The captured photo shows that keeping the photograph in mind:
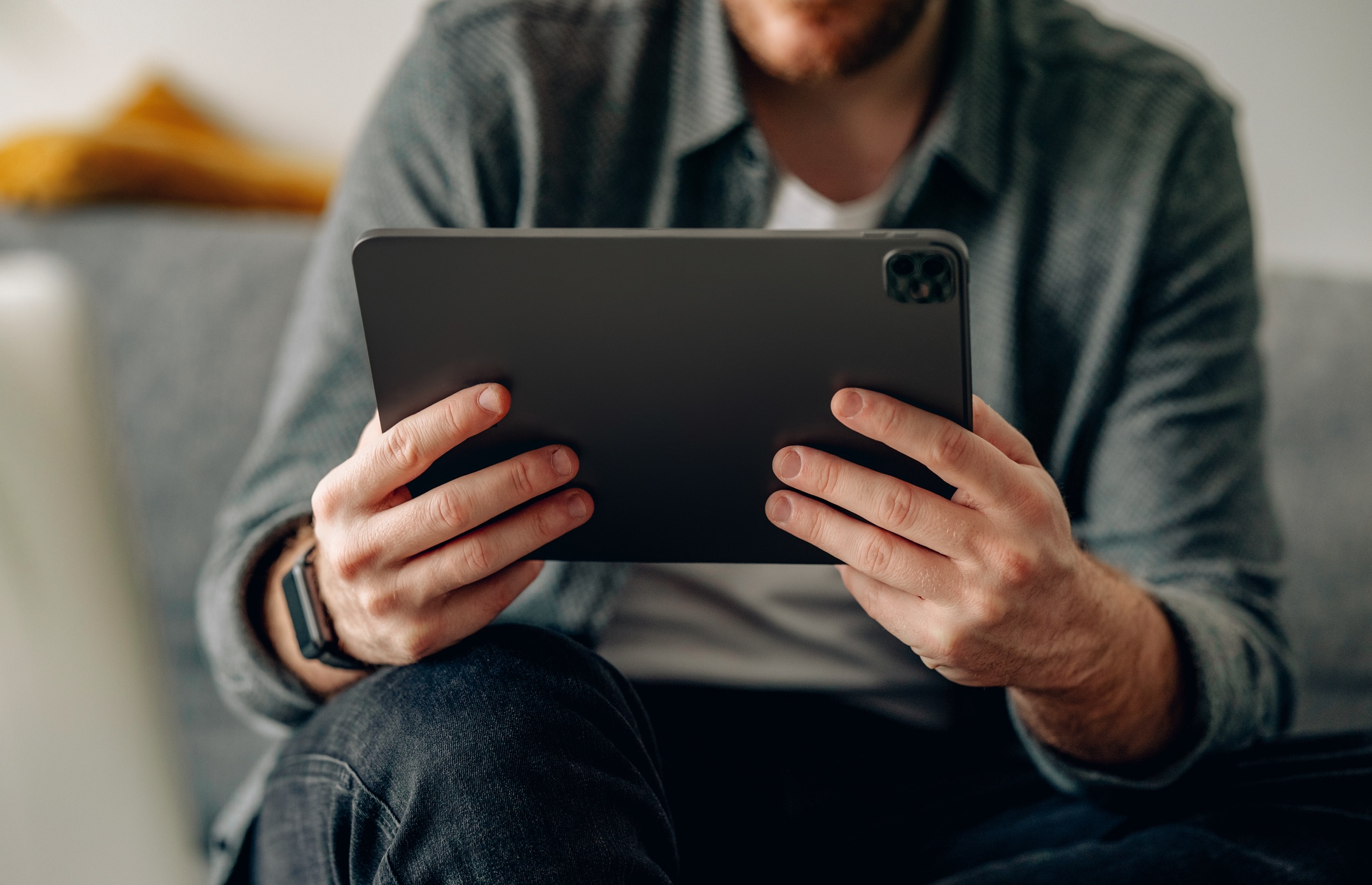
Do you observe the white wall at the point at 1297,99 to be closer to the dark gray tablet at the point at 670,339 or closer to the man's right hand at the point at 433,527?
the dark gray tablet at the point at 670,339

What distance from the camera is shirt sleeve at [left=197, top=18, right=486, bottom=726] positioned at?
73 cm

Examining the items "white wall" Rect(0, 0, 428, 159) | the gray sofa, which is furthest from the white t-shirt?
"white wall" Rect(0, 0, 428, 159)

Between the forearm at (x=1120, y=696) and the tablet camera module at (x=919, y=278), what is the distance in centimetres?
26

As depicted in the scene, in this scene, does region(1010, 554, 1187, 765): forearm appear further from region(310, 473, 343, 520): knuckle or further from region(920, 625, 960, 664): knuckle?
region(310, 473, 343, 520): knuckle

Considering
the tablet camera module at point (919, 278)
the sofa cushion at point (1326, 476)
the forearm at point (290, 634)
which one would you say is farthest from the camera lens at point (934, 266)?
the sofa cushion at point (1326, 476)

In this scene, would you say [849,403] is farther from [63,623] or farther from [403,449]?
[63,623]

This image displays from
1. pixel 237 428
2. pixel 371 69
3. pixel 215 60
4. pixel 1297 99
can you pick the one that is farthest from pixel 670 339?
pixel 215 60

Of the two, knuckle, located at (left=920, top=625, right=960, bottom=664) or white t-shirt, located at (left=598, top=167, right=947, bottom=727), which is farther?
white t-shirt, located at (left=598, top=167, right=947, bottom=727)

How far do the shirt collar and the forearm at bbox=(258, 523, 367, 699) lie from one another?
0.43 meters

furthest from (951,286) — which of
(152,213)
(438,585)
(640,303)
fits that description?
(152,213)

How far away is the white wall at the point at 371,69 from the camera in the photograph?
4.51 feet

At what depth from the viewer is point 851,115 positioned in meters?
0.93

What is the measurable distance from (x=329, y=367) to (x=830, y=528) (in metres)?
0.45

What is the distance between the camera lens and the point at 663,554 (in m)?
0.61
